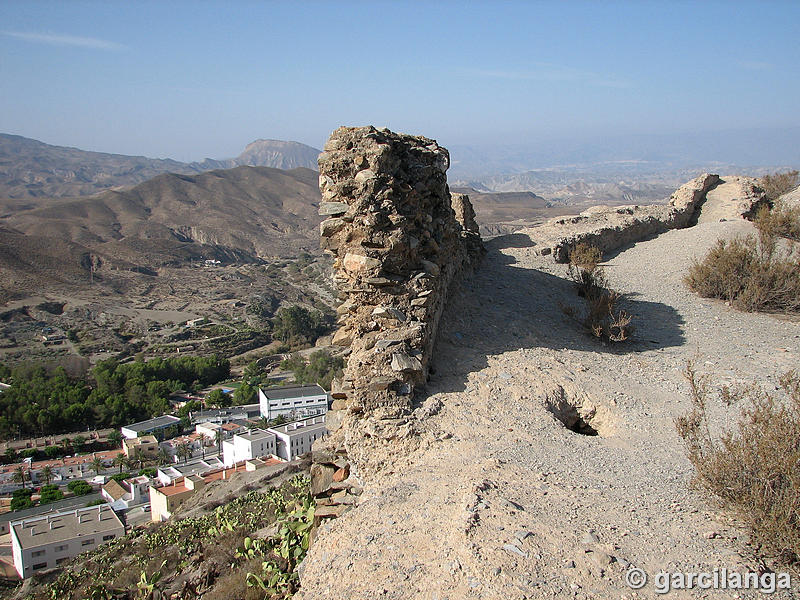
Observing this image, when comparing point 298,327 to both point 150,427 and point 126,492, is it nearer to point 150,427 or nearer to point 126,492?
point 150,427

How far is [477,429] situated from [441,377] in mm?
898

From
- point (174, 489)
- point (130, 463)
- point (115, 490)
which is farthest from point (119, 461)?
point (174, 489)

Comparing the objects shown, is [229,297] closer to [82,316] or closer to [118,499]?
[82,316]

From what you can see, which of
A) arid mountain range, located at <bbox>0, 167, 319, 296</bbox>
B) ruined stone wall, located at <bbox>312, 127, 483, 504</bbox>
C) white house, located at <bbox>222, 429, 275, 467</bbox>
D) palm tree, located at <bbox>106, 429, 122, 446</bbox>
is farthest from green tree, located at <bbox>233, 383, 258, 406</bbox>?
arid mountain range, located at <bbox>0, 167, 319, 296</bbox>

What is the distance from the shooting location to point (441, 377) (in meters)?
5.79

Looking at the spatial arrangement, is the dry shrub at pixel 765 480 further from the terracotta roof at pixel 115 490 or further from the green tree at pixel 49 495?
the green tree at pixel 49 495

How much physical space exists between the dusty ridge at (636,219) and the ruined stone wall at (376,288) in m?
6.66

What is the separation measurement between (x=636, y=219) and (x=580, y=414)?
1071 centimetres

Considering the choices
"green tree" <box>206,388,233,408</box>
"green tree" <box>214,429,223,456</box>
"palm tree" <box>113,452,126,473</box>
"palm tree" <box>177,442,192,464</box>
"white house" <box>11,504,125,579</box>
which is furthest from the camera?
"green tree" <box>206,388,233,408</box>

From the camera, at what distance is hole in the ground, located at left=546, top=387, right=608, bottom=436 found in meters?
5.82

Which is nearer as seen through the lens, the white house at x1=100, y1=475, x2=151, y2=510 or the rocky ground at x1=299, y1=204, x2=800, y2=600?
the rocky ground at x1=299, y1=204, x2=800, y2=600

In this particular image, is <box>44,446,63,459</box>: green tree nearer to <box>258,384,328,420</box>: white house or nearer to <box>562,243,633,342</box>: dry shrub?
<box>258,384,328,420</box>: white house

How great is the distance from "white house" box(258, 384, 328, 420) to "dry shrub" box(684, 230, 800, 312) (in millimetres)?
22944

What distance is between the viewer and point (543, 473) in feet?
14.1
